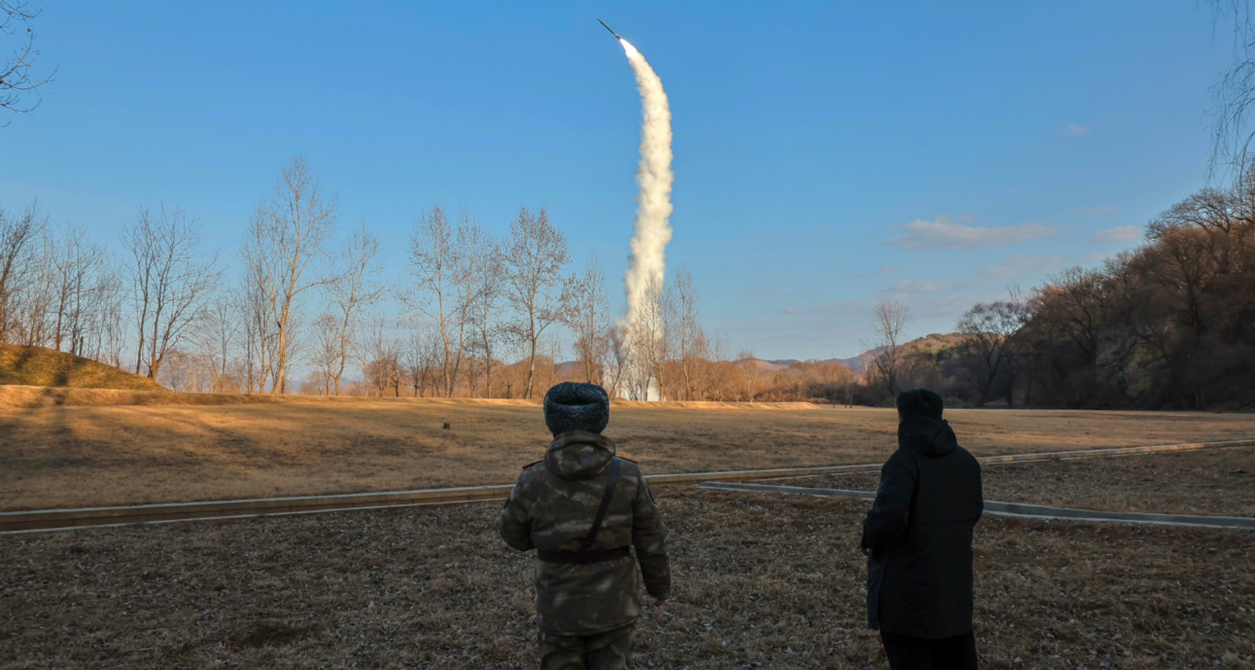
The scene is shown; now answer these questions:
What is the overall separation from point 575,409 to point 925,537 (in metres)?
1.73

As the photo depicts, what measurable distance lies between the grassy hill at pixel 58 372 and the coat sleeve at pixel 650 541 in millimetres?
32087

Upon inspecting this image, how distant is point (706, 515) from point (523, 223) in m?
31.8

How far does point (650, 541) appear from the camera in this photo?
296cm

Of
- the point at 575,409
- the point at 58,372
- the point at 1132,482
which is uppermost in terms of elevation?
the point at 58,372

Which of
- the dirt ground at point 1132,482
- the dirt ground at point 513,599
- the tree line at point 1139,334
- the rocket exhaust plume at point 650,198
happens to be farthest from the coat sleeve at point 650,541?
the tree line at point 1139,334

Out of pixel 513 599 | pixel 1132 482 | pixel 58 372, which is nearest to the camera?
pixel 513 599

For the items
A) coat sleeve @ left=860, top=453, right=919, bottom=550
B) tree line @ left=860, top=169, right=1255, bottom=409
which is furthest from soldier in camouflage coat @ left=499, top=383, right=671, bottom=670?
tree line @ left=860, top=169, right=1255, bottom=409

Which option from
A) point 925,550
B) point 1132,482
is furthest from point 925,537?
point 1132,482

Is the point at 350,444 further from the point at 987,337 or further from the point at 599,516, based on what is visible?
the point at 987,337

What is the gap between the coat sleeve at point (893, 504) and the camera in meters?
3.02

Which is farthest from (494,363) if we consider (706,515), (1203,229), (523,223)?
(1203,229)

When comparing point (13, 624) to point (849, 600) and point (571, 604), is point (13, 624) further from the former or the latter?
point (849, 600)

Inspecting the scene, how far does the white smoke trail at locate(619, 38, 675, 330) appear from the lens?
4278cm

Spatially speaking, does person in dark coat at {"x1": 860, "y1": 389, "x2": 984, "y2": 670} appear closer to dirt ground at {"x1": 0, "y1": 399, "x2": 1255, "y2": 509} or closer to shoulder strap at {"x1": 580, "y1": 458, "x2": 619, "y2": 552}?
shoulder strap at {"x1": 580, "y1": 458, "x2": 619, "y2": 552}
